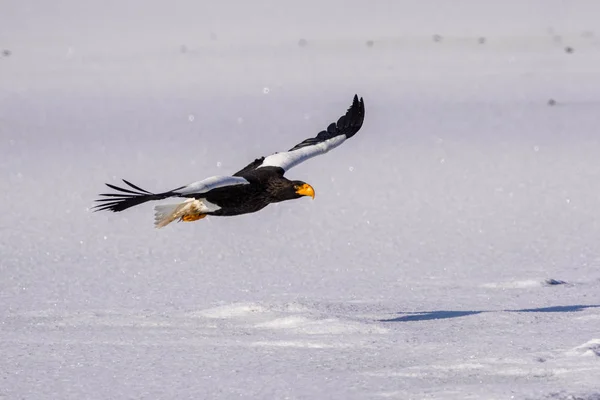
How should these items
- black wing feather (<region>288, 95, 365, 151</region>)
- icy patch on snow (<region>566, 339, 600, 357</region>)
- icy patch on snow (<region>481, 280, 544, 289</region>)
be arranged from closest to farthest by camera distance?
icy patch on snow (<region>566, 339, 600, 357</region>), icy patch on snow (<region>481, 280, 544, 289</region>), black wing feather (<region>288, 95, 365, 151</region>)

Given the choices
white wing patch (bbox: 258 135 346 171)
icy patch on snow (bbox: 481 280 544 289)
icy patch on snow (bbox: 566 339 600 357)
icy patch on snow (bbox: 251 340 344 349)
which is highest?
white wing patch (bbox: 258 135 346 171)

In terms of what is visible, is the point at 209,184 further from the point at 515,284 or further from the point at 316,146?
the point at 515,284

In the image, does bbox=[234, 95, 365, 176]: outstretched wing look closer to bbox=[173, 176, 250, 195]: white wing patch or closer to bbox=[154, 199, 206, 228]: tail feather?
bbox=[154, 199, 206, 228]: tail feather

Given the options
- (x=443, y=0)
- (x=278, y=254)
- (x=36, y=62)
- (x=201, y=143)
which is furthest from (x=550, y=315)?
(x=443, y=0)

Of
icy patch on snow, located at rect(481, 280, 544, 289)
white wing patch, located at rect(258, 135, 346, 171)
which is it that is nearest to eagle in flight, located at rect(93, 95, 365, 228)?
white wing patch, located at rect(258, 135, 346, 171)

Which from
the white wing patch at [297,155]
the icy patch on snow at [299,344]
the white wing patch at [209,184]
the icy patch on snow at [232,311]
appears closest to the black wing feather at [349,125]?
the white wing patch at [297,155]

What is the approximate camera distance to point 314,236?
827cm

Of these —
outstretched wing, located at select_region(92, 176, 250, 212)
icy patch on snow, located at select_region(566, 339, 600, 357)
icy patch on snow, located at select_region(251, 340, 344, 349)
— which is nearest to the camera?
icy patch on snow, located at select_region(566, 339, 600, 357)

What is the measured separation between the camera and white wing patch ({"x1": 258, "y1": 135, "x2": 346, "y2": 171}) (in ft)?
22.7

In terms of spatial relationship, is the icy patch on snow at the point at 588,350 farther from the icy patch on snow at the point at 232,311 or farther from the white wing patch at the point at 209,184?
the white wing patch at the point at 209,184

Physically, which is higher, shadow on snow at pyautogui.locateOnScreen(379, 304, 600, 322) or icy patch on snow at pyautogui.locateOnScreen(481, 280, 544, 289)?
icy patch on snow at pyautogui.locateOnScreen(481, 280, 544, 289)

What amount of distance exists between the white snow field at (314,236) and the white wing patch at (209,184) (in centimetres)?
66

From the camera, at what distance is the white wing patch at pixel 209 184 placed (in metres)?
5.48

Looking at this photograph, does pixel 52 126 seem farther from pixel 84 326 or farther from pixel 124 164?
pixel 84 326
